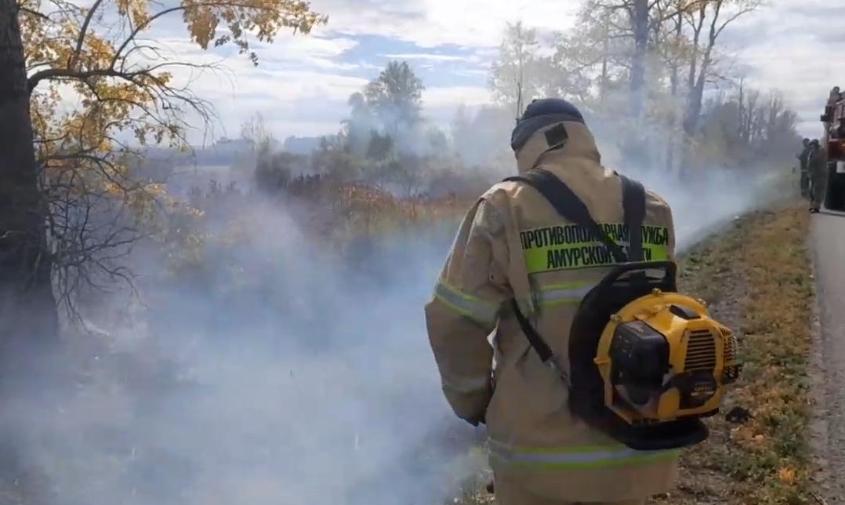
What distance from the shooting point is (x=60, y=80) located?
8172 mm

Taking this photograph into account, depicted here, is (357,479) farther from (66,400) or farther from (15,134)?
(15,134)

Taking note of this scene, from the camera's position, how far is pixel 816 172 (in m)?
16.0

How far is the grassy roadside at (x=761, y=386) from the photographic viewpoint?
13.7 ft

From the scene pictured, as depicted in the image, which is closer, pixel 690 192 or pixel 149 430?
pixel 149 430

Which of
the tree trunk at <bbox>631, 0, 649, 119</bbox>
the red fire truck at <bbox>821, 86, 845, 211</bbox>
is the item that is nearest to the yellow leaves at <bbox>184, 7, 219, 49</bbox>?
the red fire truck at <bbox>821, 86, 845, 211</bbox>

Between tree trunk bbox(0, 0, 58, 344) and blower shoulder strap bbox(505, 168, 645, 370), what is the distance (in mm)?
5985

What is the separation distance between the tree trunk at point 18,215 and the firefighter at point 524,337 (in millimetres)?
5869

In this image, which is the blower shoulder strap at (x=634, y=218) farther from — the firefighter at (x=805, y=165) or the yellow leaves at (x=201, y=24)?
the firefighter at (x=805, y=165)

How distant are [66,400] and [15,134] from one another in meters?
2.44

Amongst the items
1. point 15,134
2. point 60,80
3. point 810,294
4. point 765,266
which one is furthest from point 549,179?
point 765,266

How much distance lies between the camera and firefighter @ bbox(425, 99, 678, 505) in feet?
6.99

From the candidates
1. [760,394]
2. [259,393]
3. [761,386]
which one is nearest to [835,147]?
[761,386]

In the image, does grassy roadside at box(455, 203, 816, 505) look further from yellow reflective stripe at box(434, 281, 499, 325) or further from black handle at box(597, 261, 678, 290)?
yellow reflective stripe at box(434, 281, 499, 325)

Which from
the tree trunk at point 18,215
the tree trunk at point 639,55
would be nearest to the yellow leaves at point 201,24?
the tree trunk at point 18,215
